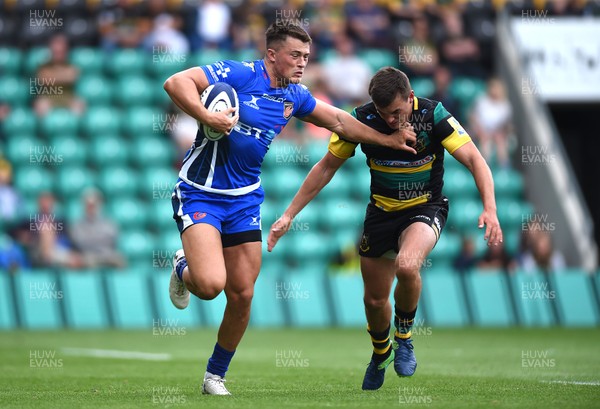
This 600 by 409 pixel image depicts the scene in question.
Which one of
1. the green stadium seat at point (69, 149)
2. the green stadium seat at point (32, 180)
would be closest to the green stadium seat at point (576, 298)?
the green stadium seat at point (69, 149)

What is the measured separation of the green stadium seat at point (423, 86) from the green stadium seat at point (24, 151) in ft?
24.6

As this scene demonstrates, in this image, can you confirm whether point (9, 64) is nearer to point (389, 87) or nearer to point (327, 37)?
point (327, 37)

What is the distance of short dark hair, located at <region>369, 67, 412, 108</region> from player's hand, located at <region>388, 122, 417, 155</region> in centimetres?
26

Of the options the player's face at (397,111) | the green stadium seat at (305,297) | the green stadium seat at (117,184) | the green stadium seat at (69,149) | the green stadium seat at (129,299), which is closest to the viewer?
the player's face at (397,111)

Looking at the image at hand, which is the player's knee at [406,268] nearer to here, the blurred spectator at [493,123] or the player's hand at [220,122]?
the player's hand at [220,122]

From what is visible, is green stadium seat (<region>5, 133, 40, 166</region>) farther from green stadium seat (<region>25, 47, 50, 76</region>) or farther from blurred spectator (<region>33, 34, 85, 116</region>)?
green stadium seat (<region>25, 47, 50, 76</region>)

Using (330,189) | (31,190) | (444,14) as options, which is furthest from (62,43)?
(444,14)

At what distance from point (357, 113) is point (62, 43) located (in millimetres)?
14007

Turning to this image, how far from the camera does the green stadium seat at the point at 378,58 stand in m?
24.0

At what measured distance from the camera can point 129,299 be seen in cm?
1927

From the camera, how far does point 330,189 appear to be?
22.0m

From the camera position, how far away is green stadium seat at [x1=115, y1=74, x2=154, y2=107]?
22.9 meters

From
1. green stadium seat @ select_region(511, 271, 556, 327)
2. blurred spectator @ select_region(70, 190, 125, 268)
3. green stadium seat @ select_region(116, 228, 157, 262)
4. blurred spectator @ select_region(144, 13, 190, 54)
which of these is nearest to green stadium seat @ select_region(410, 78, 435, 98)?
blurred spectator @ select_region(144, 13, 190, 54)

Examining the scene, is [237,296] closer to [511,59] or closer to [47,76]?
[47,76]
